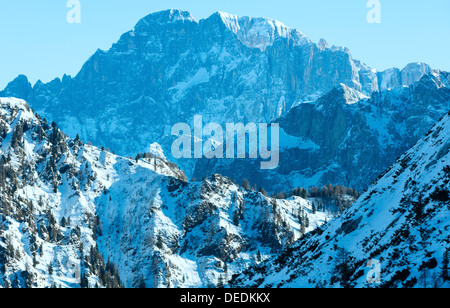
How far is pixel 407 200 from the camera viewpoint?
95.4 meters

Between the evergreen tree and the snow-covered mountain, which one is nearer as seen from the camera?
the evergreen tree

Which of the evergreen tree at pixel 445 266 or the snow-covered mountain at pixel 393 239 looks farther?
the snow-covered mountain at pixel 393 239

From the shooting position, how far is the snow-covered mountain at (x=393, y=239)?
241ft

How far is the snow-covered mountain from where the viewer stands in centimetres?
7338

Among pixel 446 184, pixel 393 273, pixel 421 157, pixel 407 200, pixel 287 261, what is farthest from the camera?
pixel 287 261

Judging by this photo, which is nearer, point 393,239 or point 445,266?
point 445,266

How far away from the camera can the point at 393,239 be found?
8694cm

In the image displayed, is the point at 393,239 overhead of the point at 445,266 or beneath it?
overhead

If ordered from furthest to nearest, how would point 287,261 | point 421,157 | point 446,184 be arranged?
point 287,261
point 421,157
point 446,184
